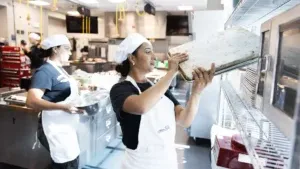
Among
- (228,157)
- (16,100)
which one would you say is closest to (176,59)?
(228,157)

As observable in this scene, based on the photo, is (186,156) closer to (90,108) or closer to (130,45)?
(90,108)

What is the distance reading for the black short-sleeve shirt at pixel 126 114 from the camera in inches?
43.5

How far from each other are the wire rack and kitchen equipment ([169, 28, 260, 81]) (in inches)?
8.4

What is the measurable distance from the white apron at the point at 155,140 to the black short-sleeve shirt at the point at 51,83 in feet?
2.84

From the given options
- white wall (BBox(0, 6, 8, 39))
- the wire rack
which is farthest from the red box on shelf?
white wall (BBox(0, 6, 8, 39))

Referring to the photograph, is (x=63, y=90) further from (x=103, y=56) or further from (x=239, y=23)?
(x=103, y=56)

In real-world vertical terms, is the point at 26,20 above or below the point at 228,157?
above

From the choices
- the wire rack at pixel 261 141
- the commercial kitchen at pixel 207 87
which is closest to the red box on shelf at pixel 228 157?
the commercial kitchen at pixel 207 87

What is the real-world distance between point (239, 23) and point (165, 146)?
1.09m

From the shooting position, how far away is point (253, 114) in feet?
2.87

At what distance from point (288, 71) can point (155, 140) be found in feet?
2.64

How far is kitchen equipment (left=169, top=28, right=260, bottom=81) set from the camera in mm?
785

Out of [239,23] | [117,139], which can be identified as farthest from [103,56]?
[239,23]

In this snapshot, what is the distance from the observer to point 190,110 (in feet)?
4.19
